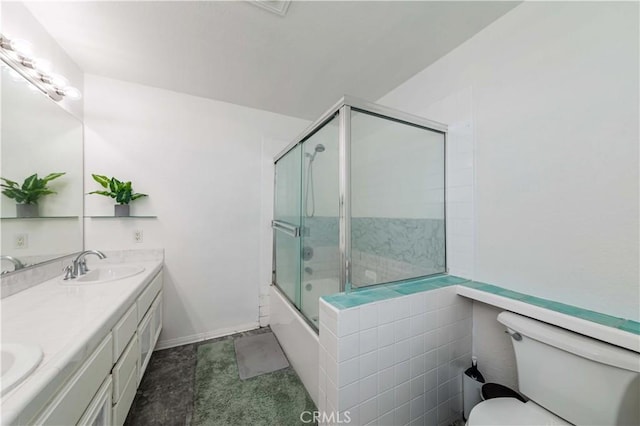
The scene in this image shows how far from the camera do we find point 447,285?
1.29 m

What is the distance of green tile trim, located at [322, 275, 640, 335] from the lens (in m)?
0.86

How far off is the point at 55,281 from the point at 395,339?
201 centimetres

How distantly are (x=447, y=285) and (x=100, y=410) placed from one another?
173cm

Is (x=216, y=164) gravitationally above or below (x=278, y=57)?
below

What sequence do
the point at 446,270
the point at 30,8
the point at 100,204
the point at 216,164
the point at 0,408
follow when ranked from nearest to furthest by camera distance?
the point at 0,408 → the point at 30,8 → the point at 446,270 → the point at 100,204 → the point at 216,164

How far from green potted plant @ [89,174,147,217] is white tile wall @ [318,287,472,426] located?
1835 mm

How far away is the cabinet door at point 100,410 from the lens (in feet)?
2.57

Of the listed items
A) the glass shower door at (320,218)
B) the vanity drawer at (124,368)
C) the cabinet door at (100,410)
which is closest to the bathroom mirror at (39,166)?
the vanity drawer at (124,368)

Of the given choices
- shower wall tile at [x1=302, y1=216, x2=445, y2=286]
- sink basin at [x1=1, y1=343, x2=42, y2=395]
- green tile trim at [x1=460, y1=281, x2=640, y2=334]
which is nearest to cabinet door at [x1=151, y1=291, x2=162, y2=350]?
sink basin at [x1=1, y1=343, x2=42, y2=395]

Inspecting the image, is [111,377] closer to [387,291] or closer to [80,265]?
[80,265]

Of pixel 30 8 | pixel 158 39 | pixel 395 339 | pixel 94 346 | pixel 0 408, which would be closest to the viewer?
pixel 0 408

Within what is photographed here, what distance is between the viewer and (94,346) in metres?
0.81

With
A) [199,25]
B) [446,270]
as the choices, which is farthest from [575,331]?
[199,25]

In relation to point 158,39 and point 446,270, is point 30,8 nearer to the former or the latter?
point 158,39
